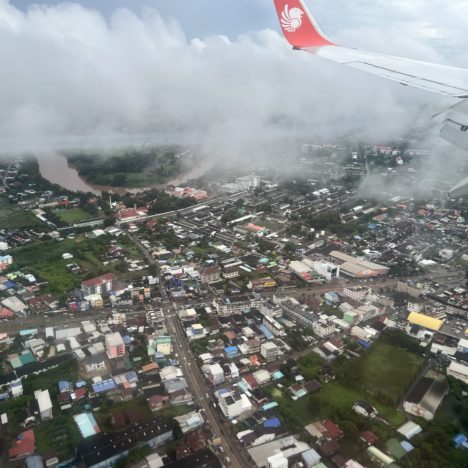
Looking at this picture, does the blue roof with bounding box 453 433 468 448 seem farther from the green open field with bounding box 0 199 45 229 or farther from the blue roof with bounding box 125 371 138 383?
the green open field with bounding box 0 199 45 229

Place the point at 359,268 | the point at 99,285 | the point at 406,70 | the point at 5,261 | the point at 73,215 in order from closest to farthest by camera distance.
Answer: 1. the point at 406,70
2. the point at 99,285
3. the point at 359,268
4. the point at 5,261
5. the point at 73,215

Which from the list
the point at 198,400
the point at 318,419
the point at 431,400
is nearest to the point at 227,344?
the point at 198,400

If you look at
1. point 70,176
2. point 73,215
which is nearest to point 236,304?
point 73,215

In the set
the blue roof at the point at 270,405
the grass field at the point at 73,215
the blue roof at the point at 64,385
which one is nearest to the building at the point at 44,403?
the blue roof at the point at 64,385

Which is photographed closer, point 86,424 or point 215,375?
point 86,424

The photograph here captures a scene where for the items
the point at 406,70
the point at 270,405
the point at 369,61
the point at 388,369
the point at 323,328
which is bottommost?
the point at 388,369

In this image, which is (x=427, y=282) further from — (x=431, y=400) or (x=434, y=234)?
(x=431, y=400)

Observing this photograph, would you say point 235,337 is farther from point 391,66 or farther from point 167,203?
point 167,203
